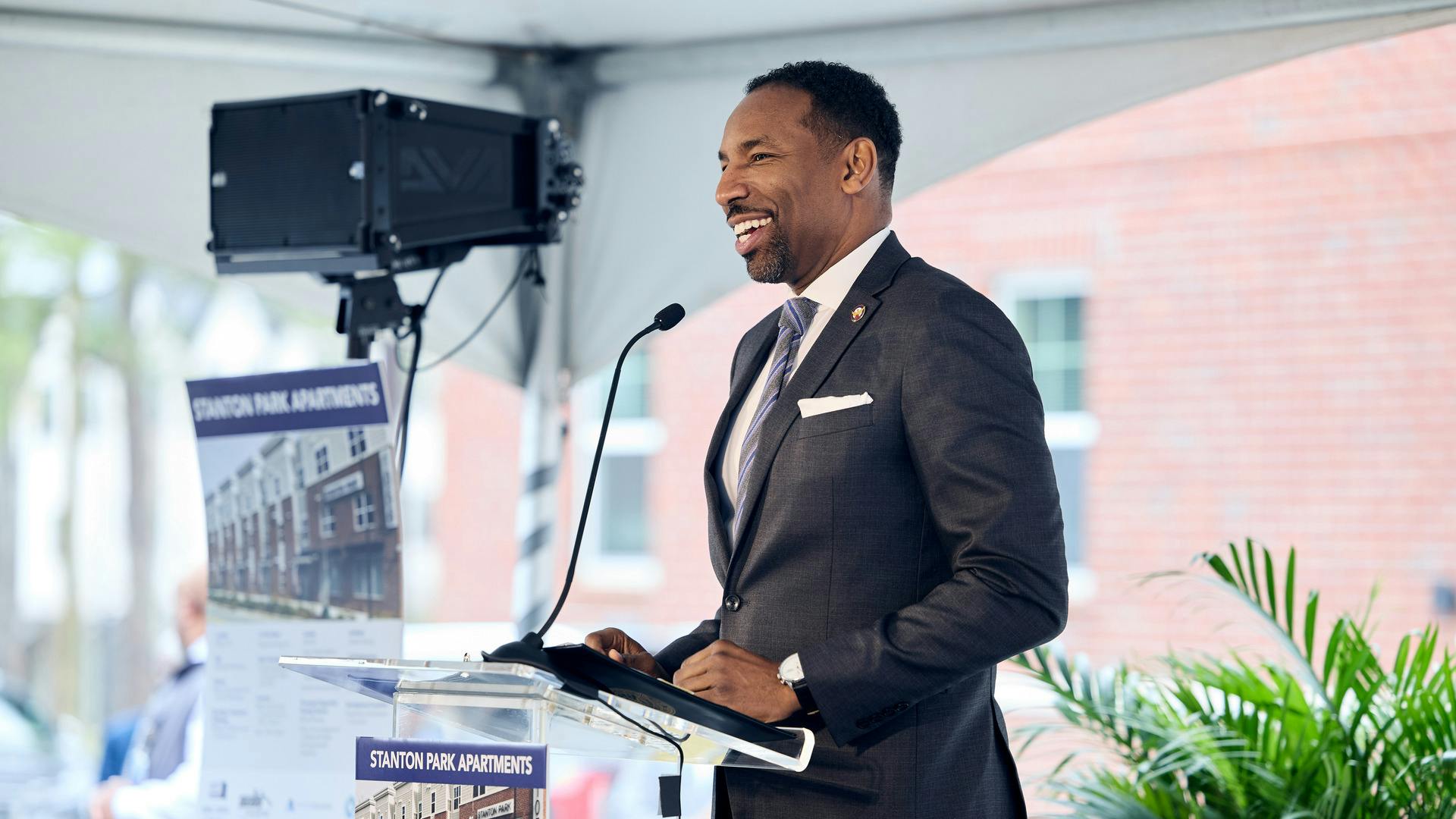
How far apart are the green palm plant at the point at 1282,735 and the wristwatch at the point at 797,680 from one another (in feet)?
4.40

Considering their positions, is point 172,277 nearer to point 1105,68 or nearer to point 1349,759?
point 1105,68

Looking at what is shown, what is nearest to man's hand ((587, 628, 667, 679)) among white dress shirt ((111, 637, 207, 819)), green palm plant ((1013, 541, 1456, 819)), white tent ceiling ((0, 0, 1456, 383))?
green palm plant ((1013, 541, 1456, 819))

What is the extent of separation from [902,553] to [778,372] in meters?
0.31

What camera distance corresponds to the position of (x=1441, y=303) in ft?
18.3

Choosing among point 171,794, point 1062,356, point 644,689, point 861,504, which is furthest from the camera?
point 1062,356

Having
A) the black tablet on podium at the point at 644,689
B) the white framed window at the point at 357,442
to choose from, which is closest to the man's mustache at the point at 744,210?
the black tablet on podium at the point at 644,689

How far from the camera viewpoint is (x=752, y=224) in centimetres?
177

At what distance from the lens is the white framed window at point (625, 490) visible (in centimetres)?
766

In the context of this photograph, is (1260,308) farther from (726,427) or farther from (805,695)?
(805,695)

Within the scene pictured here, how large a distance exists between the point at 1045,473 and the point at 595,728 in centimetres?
56

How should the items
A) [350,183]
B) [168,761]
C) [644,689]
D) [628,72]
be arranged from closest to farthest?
1. [644,689]
2. [350,183]
3. [628,72]
4. [168,761]

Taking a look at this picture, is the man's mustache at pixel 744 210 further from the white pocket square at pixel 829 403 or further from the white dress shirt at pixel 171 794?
the white dress shirt at pixel 171 794

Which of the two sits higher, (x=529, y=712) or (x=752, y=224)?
(x=752, y=224)

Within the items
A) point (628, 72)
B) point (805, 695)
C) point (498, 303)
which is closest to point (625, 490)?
point (628, 72)
